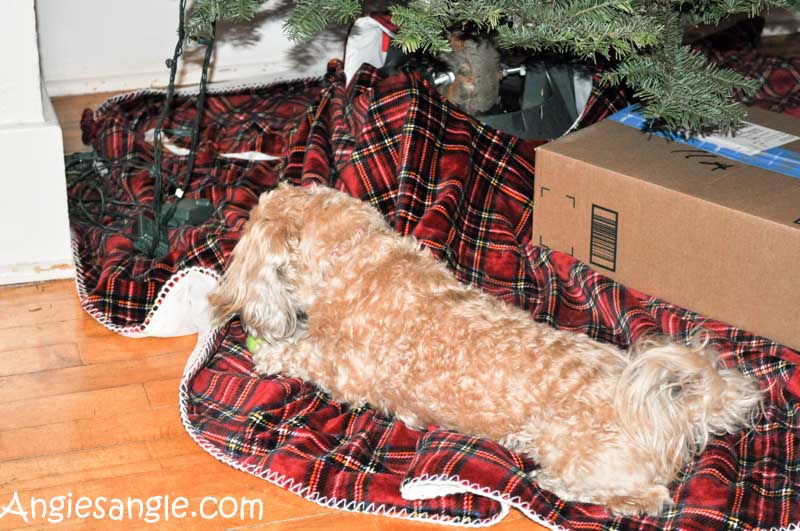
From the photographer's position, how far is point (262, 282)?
104 inches

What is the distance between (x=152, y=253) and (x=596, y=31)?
5.54 feet

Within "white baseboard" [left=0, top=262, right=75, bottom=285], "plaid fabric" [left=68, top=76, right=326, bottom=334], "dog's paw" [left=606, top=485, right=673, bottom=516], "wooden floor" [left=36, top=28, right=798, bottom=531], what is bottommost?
"wooden floor" [left=36, top=28, right=798, bottom=531]

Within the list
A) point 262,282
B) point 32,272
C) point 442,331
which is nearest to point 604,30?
point 442,331

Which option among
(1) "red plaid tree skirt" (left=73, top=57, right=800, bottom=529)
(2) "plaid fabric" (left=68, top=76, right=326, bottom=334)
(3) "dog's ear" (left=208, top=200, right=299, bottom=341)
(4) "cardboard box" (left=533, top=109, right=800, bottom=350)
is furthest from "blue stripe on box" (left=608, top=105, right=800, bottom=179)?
(2) "plaid fabric" (left=68, top=76, right=326, bottom=334)

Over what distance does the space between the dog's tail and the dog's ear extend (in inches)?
37.4

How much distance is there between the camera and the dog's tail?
7.09ft

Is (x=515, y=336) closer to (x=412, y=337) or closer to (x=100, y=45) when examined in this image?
(x=412, y=337)

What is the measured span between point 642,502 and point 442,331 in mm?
622

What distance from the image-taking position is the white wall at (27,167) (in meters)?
3.07

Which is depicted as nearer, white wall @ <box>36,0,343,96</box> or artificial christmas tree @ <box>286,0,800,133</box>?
artificial christmas tree @ <box>286,0,800,133</box>

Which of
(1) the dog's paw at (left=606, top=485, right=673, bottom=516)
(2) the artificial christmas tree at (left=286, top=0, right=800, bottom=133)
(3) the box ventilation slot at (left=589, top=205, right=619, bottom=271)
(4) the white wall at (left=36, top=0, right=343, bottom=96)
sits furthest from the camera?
(4) the white wall at (left=36, top=0, right=343, bottom=96)

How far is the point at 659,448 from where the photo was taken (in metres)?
2.23

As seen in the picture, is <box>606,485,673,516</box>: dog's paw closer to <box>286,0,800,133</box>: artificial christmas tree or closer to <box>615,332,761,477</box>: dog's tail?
<box>615,332,761,477</box>: dog's tail

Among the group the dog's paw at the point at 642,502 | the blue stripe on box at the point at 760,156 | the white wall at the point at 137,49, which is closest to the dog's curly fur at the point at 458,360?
the dog's paw at the point at 642,502
